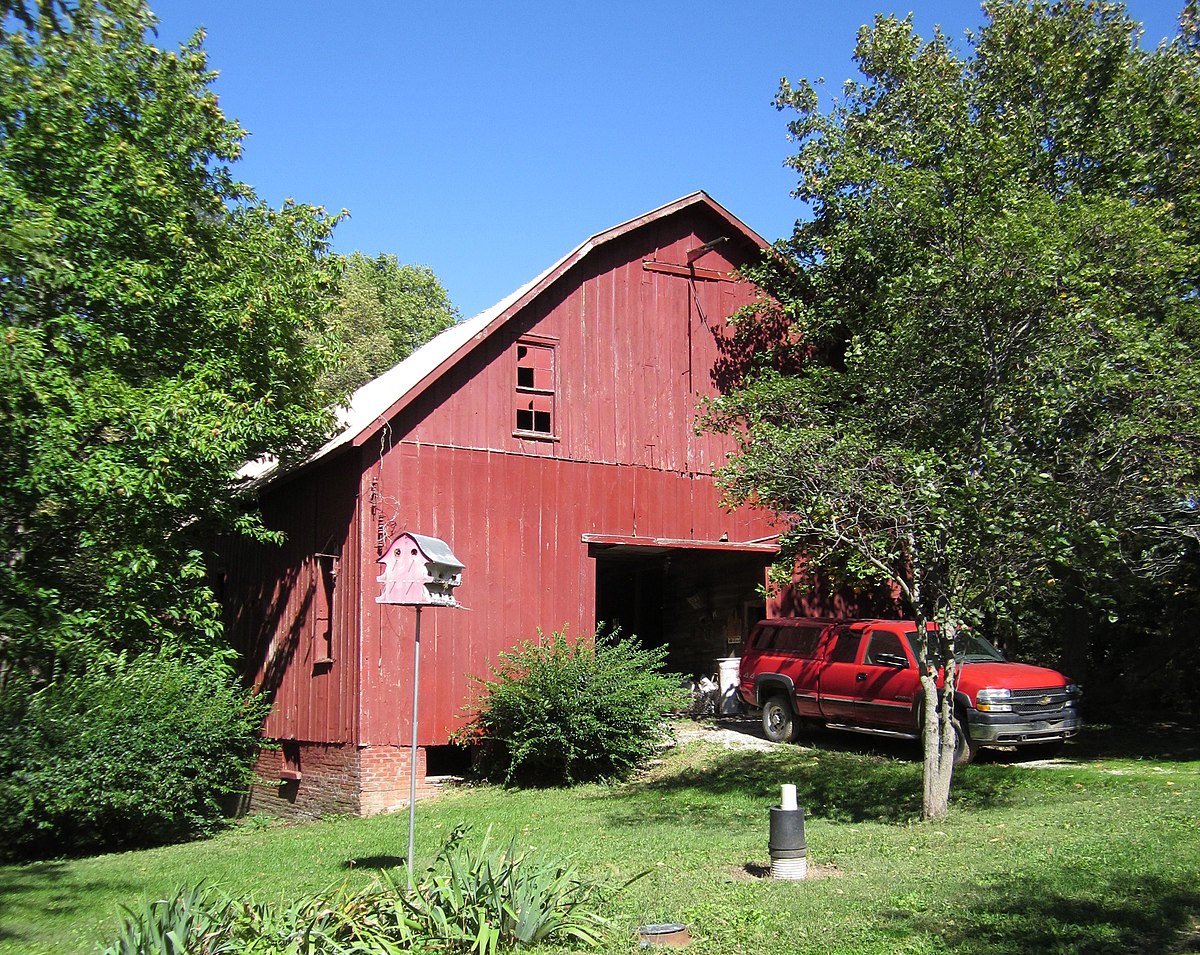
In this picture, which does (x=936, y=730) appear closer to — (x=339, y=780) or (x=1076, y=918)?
(x=1076, y=918)

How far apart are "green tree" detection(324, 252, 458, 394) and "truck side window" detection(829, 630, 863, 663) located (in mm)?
22125

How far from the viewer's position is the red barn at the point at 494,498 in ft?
54.9

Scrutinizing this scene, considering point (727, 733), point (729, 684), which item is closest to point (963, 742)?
point (727, 733)

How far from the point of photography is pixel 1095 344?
39.8 feet

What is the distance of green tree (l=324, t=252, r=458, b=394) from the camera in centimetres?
4181

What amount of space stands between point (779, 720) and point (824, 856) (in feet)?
25.5

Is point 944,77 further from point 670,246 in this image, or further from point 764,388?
point 764,388

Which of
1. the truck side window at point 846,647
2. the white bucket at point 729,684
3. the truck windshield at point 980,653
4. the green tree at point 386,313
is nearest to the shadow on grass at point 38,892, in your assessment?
the truck side window at point 846,647

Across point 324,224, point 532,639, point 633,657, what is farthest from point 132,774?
point 324,224

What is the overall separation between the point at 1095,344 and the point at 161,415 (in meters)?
11.4

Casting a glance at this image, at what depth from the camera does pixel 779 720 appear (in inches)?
707

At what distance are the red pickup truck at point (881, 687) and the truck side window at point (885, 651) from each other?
0.05ft

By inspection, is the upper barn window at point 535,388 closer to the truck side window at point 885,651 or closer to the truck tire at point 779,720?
the truck tire at point 779,720

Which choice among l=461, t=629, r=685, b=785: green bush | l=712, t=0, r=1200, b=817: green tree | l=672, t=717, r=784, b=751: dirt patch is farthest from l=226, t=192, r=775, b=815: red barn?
l=712, t=0, r=1200, b=817: green tree
